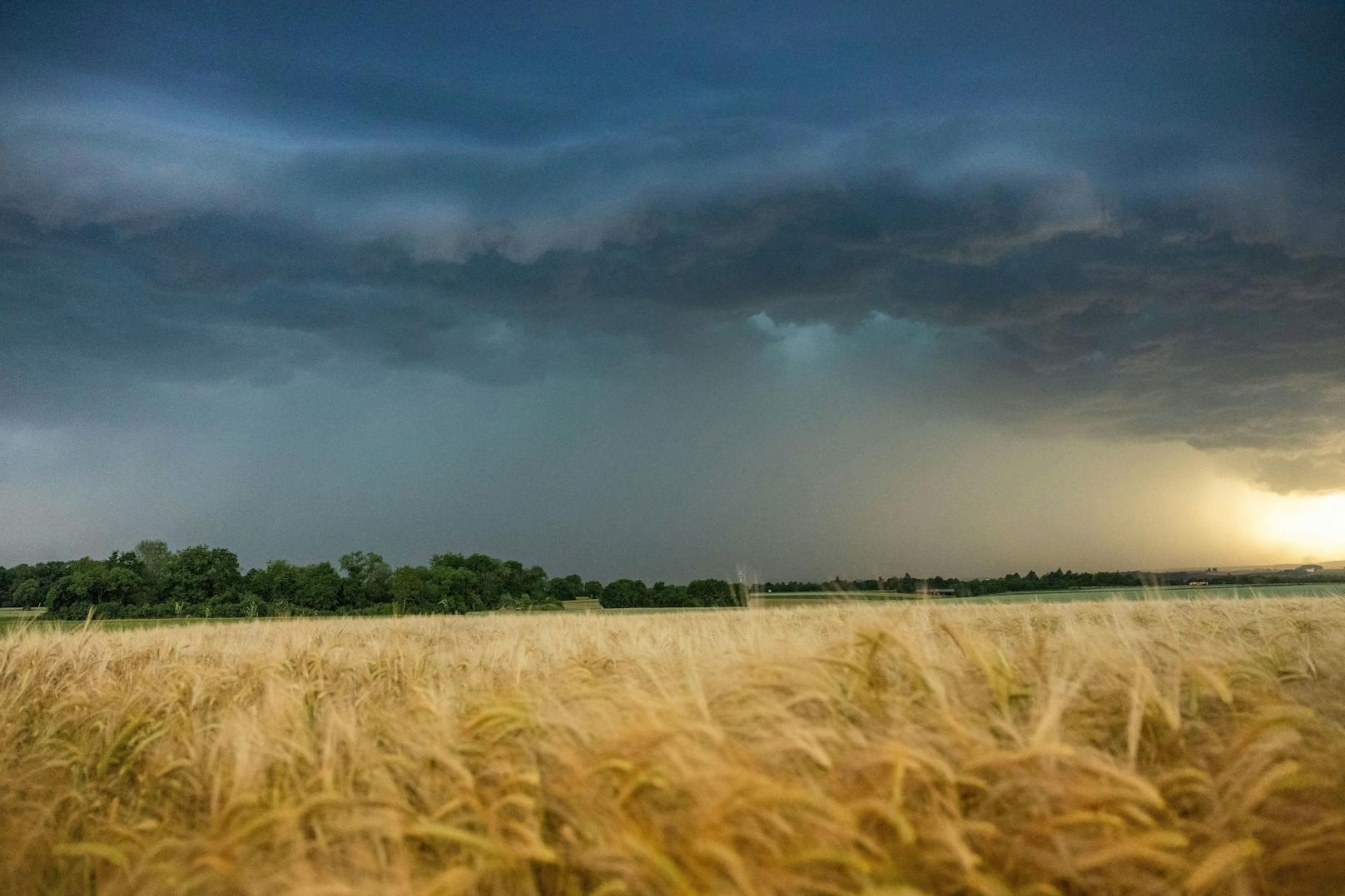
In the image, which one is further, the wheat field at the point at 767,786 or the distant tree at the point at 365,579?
the distant tree at the point at 365,579

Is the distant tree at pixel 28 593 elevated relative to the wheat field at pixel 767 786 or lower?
lower

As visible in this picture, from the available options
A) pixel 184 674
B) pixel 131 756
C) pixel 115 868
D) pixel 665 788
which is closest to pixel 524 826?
pixel 665 788

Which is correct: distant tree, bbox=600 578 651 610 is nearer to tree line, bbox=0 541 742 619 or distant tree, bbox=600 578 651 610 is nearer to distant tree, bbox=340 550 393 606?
tree line, bbox=0 541 742 619

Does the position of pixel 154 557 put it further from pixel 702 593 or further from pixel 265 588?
pixel 702 593

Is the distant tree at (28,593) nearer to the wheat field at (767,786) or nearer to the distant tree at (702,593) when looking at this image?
the distant tree at (702,593)

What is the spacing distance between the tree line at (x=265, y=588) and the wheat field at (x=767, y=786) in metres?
37.8

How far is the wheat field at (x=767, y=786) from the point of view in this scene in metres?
1.99

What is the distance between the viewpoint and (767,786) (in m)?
2.00

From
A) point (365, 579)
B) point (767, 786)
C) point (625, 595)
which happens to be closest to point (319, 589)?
point (365, 579)

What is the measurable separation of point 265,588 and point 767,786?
168 feet

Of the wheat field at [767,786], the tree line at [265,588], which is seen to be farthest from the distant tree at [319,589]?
the wheat field at [767,786]

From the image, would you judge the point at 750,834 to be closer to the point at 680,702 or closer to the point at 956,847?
the point at 956,847

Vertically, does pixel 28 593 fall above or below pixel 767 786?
below

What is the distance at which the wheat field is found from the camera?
1.99m
